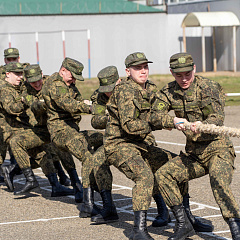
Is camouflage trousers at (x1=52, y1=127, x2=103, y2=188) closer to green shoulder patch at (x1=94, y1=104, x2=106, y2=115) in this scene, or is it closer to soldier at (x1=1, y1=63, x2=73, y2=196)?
green shoulder patch at (x1=94, y1=104, x2=106, y2=115)

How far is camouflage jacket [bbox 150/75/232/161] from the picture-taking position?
6.44m

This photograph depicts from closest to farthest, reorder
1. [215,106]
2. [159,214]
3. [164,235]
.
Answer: [215,106]
[164,235]
[159,214]

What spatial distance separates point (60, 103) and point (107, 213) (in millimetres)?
1826

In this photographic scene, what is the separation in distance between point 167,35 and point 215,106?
→ 100 ft

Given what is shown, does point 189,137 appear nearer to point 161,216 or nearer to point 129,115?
point 129,115

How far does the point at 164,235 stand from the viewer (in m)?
6.86

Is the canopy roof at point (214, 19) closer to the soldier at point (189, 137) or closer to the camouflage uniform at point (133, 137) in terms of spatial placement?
the camouflage uniform at point (133, 137)

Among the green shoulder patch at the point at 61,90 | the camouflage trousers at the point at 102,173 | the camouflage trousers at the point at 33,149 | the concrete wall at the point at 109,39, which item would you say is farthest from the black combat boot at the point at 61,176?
the concrete wall at the point at 109,39

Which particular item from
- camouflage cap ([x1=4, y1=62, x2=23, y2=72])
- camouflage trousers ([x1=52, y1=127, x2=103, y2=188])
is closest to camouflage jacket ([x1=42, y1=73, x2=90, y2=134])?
→ camouflage trousers ([x1=52, y1=127, x2=103, y2=188])

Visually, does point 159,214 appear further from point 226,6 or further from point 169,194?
point 226,6

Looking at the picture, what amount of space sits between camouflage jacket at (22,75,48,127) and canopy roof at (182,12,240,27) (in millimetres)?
24216

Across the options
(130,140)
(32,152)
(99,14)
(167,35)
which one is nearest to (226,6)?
(167,35)

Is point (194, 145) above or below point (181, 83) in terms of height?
below

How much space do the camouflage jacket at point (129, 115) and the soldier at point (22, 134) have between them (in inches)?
105
